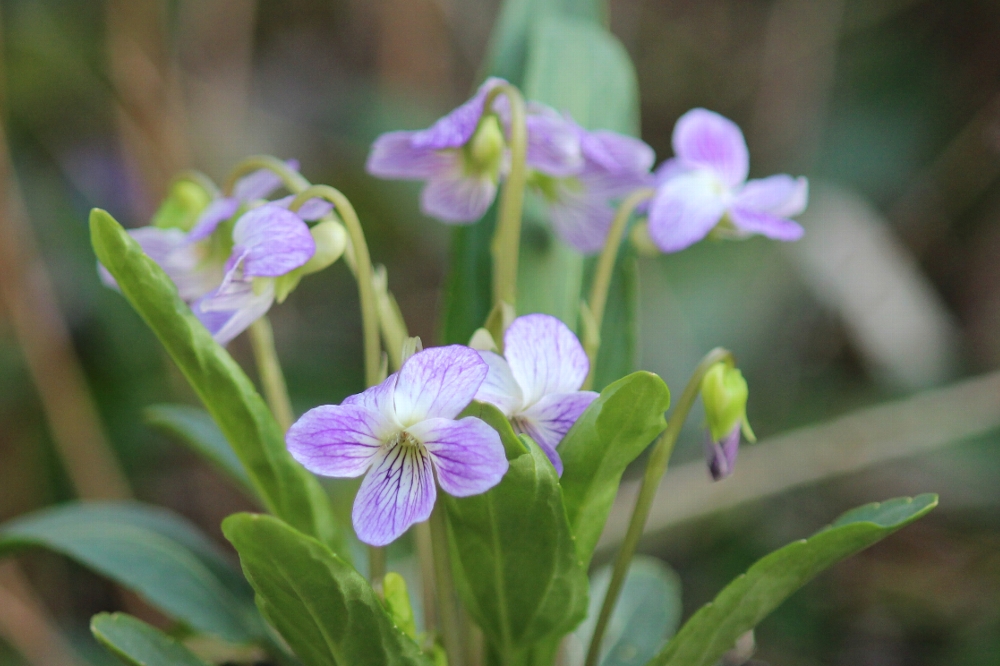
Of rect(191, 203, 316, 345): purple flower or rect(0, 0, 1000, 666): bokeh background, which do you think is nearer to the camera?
rect(191, 203, 316, 345): purple flower

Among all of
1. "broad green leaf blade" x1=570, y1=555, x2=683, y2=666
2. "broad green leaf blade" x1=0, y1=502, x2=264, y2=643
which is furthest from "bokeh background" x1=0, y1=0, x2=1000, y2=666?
"broad green leaf blade" x1=0, y1=502, x2=264, y2=643

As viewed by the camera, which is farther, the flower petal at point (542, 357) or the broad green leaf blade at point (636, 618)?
the broad green leaf blade at point (636, 618)

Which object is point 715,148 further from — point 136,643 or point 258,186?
point 136,643

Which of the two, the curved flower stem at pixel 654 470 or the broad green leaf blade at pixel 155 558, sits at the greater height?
the curved flower stem at pixel 654 470

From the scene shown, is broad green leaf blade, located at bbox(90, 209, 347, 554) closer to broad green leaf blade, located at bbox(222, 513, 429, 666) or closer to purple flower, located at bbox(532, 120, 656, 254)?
broad green leaf blade, located at bbox(222, 513, 429, 666)

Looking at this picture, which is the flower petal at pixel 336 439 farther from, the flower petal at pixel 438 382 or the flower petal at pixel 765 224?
the flower petal at pixel 765 224

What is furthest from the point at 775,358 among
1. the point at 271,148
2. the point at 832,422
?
the point at 271,148

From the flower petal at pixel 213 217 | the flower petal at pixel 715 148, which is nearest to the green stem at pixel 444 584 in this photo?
the flower petal at pixel 213 217
